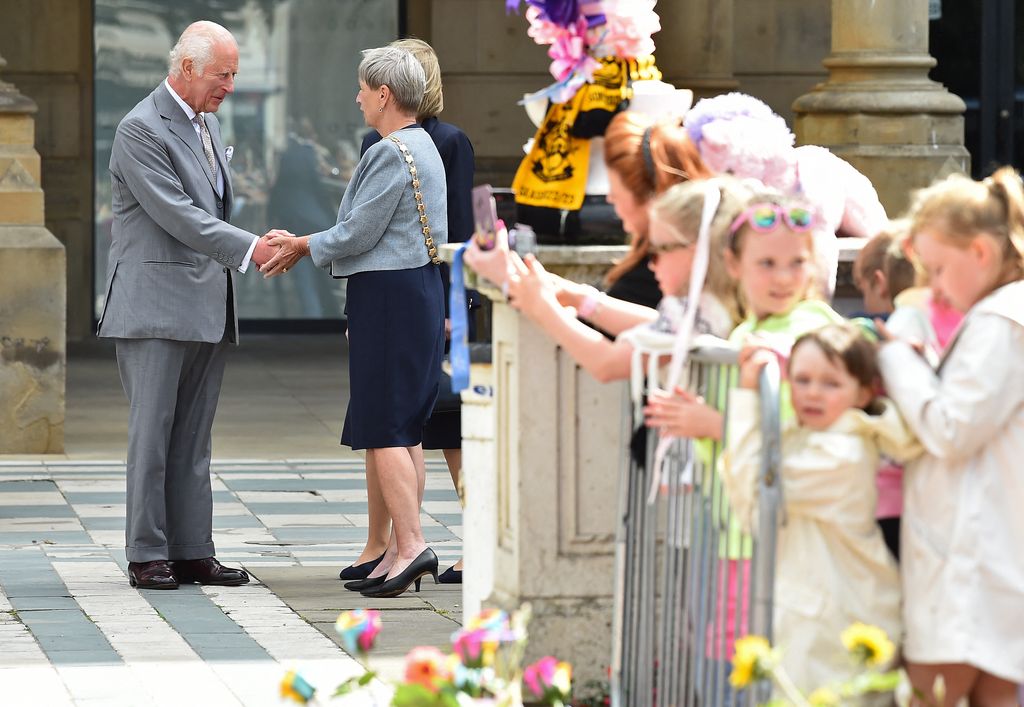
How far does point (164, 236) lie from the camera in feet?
22.2

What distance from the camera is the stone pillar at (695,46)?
1486cm

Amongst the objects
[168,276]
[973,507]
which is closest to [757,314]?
[973,507]

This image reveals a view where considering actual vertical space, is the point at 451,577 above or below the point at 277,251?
below

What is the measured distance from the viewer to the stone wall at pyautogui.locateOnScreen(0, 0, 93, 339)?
15.8 metres

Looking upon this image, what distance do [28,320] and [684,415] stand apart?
23.9 ft

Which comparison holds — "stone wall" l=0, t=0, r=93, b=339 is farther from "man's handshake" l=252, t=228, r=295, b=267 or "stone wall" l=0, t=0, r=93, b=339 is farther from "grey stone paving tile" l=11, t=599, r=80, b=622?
"grey stone paving tile" l=11, t=599, r=80, b=622

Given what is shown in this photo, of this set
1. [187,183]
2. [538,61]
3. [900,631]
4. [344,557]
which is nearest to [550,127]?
[900,631]

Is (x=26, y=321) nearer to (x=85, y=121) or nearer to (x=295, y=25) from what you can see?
(x=85, y=121)

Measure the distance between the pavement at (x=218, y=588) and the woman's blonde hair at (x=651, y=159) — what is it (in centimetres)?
149

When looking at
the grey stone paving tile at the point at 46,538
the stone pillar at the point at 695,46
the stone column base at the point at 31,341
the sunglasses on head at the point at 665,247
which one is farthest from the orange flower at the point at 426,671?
the stone pillar at the point at 695,46

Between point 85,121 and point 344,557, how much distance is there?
9428 mm

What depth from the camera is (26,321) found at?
1045 cm

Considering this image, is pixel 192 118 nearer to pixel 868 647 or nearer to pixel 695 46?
pixel 868 647

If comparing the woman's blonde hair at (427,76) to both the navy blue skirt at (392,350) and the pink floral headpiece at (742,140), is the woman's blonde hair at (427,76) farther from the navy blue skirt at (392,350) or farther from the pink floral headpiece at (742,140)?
the pink floral headpiece at (742,140)
